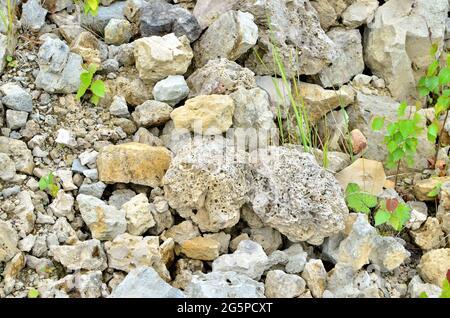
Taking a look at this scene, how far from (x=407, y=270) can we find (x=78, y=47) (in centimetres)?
197

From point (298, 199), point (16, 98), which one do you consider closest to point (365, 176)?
point (298, 199)

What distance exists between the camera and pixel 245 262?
2.79 metres

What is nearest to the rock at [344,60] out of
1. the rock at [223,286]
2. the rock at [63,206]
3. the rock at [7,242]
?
the rock at [223,286]

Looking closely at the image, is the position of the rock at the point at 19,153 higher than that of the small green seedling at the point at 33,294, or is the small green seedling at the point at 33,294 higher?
the rock at the point at 19,153

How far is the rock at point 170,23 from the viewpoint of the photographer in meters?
3.51

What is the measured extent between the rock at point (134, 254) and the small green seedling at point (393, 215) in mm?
990

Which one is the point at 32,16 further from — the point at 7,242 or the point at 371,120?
the point at 371,120

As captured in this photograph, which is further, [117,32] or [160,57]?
[117,32]

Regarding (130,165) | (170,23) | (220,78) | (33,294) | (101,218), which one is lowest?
(33,294)

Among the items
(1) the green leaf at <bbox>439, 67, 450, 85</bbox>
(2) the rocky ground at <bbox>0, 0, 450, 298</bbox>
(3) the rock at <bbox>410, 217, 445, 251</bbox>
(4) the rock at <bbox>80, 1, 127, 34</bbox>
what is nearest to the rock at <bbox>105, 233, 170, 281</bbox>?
(2) the rocky ground at <bbox>0, 0, 450, 298</bbox>

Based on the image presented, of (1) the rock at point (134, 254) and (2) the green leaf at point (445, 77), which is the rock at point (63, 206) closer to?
(1) the rock at point (134, 254)

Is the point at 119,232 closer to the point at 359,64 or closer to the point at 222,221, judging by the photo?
the point at 222,221

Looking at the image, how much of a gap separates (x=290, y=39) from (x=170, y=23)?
25.8 inches
